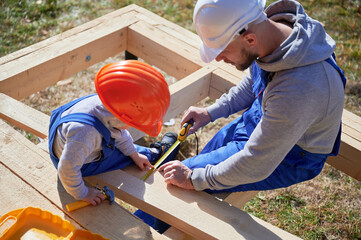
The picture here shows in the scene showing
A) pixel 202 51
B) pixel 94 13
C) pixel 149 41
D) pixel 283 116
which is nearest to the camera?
pixel 283 116

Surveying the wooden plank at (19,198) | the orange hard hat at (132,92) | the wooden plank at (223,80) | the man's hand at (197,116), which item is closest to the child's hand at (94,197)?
the wooden plank at (19,198)

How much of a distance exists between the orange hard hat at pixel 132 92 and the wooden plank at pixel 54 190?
56cm

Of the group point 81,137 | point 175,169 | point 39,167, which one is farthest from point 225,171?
point 39,167

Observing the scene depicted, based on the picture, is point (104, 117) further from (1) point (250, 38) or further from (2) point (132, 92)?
(1) point (250, 38)

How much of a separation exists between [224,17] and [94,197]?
4.04 ft

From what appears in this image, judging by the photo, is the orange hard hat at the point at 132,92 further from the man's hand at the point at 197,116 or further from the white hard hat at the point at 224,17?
the man's hand at the point at 197,116

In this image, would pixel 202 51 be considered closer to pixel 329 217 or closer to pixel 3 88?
pixel 3 88

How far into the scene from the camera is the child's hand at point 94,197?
2.21m

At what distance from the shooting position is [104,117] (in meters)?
2.11

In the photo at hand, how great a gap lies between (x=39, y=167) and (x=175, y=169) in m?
0.85

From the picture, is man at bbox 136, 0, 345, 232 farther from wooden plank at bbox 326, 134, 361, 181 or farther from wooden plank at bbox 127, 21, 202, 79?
wooden plank at bbox 127, 21, 202, 79

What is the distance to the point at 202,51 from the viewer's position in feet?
7.10

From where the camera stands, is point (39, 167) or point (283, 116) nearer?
point (283, 116)

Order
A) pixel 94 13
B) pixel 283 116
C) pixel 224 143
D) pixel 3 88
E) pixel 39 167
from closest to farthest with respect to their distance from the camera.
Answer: pixel 283 116 → pixel 39 167 → pixel 224 143 → pixel 3 88 → pixel 94 13
